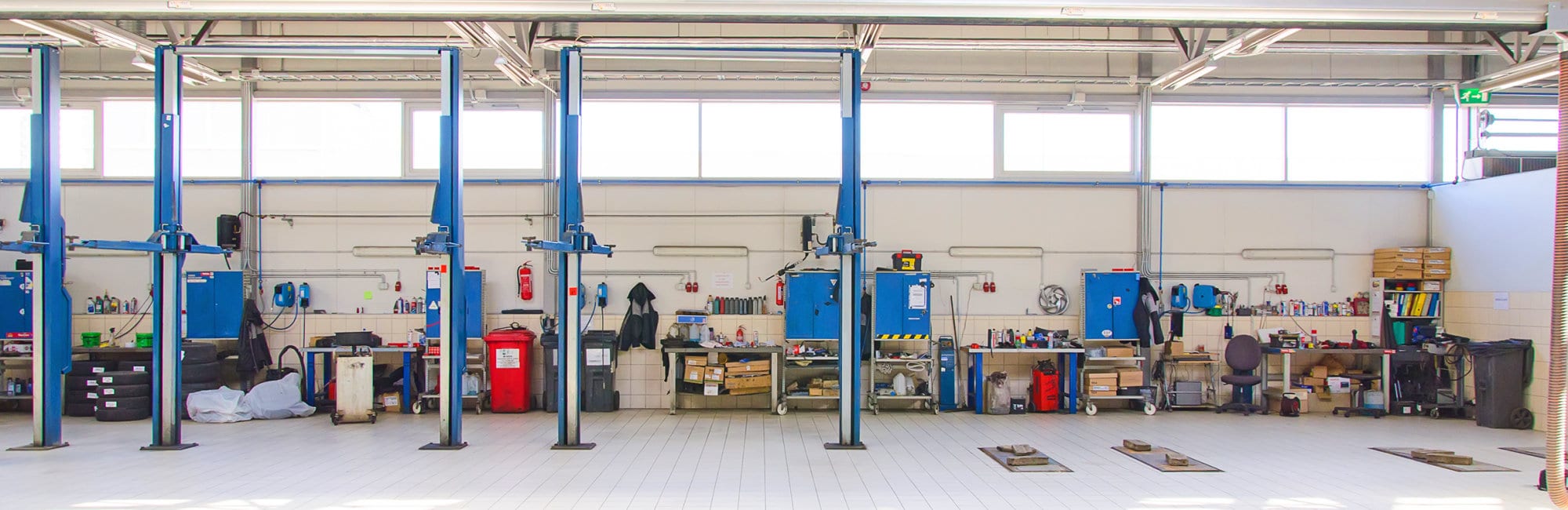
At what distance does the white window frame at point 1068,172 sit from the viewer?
9953 millimetres

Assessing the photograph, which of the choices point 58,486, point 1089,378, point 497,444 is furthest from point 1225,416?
point 58,486

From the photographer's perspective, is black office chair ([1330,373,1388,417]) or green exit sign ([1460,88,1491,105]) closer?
green exit sign ([1460,88,1491,105])

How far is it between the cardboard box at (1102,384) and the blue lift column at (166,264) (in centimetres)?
887

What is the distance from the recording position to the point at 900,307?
9391 mm

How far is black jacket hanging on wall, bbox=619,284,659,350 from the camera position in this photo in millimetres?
9484

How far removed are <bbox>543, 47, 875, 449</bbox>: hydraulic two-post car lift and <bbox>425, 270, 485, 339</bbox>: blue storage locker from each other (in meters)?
2.81

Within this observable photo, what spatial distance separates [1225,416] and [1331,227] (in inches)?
111

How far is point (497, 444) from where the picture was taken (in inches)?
288

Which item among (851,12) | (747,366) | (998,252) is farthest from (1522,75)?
(747,366)

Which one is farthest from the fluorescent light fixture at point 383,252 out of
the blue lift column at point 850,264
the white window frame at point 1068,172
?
the white window frame at point 1068,172

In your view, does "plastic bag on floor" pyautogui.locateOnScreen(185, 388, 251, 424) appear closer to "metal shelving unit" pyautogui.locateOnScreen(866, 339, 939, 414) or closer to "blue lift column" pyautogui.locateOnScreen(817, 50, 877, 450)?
"blue lift column" pyautogui.locateOnScreen(817, 50, 877, 450)

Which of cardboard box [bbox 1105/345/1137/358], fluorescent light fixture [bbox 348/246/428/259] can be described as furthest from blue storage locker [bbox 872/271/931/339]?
fluorescent light fixture [bbox 348/246/428/259]

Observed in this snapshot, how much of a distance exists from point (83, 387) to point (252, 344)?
5.42 ft

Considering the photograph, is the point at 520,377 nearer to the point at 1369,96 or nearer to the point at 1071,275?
the point at 1071,275
